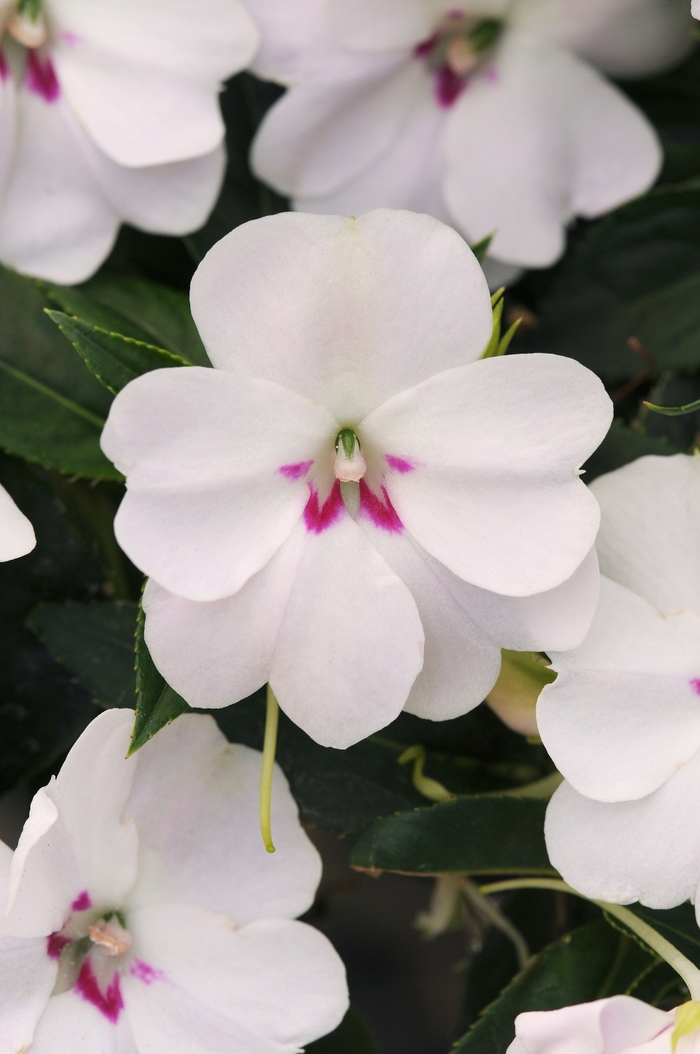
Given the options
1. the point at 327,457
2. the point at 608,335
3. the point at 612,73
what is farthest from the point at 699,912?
the point at 612,73

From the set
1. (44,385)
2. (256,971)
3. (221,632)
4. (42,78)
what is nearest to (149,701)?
(221,632)

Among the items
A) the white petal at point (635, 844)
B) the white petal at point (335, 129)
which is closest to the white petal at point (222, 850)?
the white petal at point (635, 844)

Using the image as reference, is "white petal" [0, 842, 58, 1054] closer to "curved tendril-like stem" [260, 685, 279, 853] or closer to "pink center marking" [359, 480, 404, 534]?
"curved tendril-like stem" [260, 685, 279, 853]

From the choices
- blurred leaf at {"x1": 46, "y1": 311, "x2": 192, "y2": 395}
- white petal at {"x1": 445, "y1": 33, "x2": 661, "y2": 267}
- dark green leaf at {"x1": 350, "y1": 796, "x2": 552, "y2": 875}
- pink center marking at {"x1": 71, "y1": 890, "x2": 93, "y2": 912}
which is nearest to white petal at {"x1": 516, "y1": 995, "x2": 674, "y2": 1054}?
dark green leaf at {"x1": 350, "y1": 796, "x2": 552, "y2": 875}

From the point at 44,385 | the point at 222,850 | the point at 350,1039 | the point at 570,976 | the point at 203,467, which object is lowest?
the point at 350,1039

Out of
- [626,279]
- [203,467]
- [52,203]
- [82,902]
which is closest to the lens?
[203,467]

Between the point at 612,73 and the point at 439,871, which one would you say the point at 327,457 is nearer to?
the point at 439,871

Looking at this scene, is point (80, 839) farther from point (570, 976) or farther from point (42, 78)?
point (42, 78)
